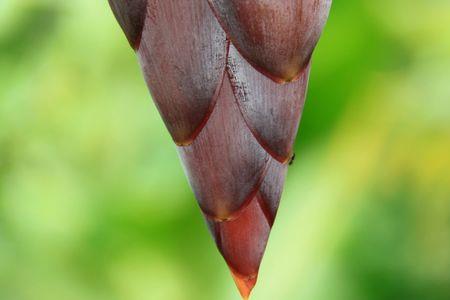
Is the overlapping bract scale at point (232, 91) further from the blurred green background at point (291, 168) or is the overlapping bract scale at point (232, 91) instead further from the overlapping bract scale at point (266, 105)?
the blurred green background at point (291, 168)

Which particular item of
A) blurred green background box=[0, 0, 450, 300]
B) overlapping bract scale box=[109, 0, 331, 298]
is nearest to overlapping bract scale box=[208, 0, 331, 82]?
overlapping bract scale box=[109, 0, 331, 298]

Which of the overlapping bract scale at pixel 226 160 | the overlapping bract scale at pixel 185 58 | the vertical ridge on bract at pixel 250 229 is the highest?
the overlapping bract scale at pixel 185 58

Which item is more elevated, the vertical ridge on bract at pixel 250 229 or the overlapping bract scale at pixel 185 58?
the overlapping bract scale at pixel 185 58

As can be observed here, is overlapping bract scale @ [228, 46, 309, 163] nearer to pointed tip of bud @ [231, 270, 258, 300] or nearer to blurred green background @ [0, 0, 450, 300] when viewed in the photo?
pointed tip of bud @ [231, 270, 258, 300]

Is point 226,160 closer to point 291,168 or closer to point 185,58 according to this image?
point 185,58

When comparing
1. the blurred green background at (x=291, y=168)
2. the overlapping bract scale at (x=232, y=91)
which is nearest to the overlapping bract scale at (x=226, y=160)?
the overlapping bract scale at (x=232, y=91)
